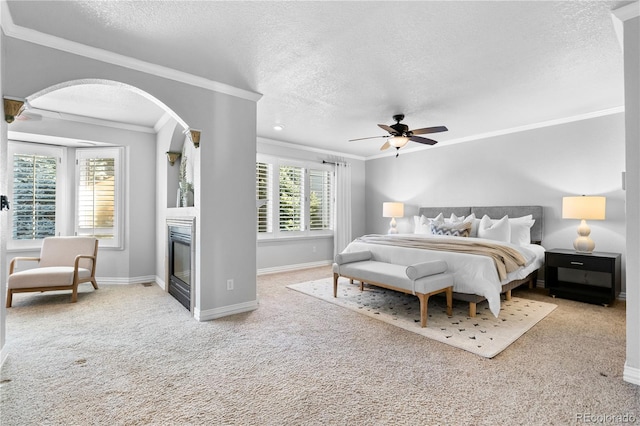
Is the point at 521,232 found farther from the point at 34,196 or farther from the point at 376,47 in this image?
the point at 34,196

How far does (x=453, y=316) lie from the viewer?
3498 millimetres

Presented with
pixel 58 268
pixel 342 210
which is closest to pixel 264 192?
pixel 342 210

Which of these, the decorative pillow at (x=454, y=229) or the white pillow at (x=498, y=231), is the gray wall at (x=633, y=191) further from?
the decorative pillow at (x=454, y=229)

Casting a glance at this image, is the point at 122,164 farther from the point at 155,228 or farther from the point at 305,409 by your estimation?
the point at 305,409

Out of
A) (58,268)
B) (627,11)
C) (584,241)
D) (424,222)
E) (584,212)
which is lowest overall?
(58,268)

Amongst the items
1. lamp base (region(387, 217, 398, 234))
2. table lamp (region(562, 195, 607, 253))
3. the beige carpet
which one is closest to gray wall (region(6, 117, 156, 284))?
the beige carpet

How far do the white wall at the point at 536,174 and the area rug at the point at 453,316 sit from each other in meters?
1.58

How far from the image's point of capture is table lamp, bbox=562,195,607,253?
13.4 ft

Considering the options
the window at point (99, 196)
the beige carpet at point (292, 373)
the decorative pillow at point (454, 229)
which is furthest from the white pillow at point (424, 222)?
the window at point (99, 196)

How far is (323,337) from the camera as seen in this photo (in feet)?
9.64

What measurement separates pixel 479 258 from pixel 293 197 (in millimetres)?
3962

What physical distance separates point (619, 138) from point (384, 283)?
12.8ft

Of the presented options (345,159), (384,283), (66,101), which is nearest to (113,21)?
(66,101)

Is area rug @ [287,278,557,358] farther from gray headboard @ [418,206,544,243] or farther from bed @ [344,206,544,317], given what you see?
gray headboard @ [418,206,544,243]
